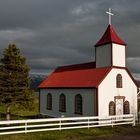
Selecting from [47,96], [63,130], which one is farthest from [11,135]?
[47,96]

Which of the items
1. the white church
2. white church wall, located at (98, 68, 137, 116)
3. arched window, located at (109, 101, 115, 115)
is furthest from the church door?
arched window, located at (109, 101, 115, 115)

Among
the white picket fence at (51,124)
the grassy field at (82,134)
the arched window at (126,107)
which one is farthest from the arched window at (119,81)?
the grassy field at (82,134)

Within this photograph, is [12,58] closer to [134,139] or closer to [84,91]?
[84,91]

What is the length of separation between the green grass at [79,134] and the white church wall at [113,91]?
12.2ft

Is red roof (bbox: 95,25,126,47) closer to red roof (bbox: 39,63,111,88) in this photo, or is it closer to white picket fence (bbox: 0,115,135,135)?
red roof (bbox: 39,63,111,88)

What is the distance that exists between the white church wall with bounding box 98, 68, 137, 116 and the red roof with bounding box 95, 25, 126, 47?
3.04 m

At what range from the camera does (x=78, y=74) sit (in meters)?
32.2

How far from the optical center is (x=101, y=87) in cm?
2742

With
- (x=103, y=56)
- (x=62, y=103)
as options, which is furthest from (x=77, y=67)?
(x=103, y=56)

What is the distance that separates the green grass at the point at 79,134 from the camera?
61.5 feet

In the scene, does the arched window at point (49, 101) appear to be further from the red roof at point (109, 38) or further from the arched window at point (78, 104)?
the red roof at point (109, 38)

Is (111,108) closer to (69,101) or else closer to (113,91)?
(113,91)

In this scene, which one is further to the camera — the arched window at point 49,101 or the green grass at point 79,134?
the arched window at point 49,101

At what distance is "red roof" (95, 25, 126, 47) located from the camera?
2958 cm
